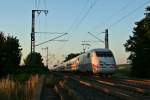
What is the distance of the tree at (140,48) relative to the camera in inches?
2391

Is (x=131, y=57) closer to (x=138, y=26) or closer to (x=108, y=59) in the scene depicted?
(x=138, y=26)

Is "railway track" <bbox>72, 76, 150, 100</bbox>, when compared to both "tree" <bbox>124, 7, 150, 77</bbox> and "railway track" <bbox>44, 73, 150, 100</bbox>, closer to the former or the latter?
"railway track" <bbox>44, 73, 150, 100</bbox>

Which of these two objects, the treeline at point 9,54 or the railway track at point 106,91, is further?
the treeline at point 9,54

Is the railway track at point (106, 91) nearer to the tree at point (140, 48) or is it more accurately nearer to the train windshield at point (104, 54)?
the train windshield at point (104, 54)

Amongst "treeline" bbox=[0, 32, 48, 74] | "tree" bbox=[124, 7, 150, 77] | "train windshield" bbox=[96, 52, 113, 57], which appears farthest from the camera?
"tree" bbox=[124, 7, 150, 77]

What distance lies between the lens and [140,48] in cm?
6119

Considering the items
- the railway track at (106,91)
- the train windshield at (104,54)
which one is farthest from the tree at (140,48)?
the railway track at (106,91)

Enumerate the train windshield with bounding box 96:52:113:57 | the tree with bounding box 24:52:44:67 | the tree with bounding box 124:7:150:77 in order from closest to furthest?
the train windshield with bounding box 96:52:113:57 → the tree with bounding box 24:52:44:67 → the tree with bounding box 124:7:150:77

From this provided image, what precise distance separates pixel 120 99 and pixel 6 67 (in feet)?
83.6

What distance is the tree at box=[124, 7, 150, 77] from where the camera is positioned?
2391 inches

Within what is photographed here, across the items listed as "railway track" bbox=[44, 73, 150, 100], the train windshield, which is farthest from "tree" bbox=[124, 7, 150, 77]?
"railway track" bbox=[44, 73, 150, 100]

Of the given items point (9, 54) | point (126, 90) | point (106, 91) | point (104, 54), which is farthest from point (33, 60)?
point (106, 91)

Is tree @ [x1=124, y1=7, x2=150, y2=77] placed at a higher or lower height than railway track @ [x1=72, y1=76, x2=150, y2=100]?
higher

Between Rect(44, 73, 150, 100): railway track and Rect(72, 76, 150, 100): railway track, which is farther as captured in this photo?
Rect(44, 73, 150, 100): railway track
